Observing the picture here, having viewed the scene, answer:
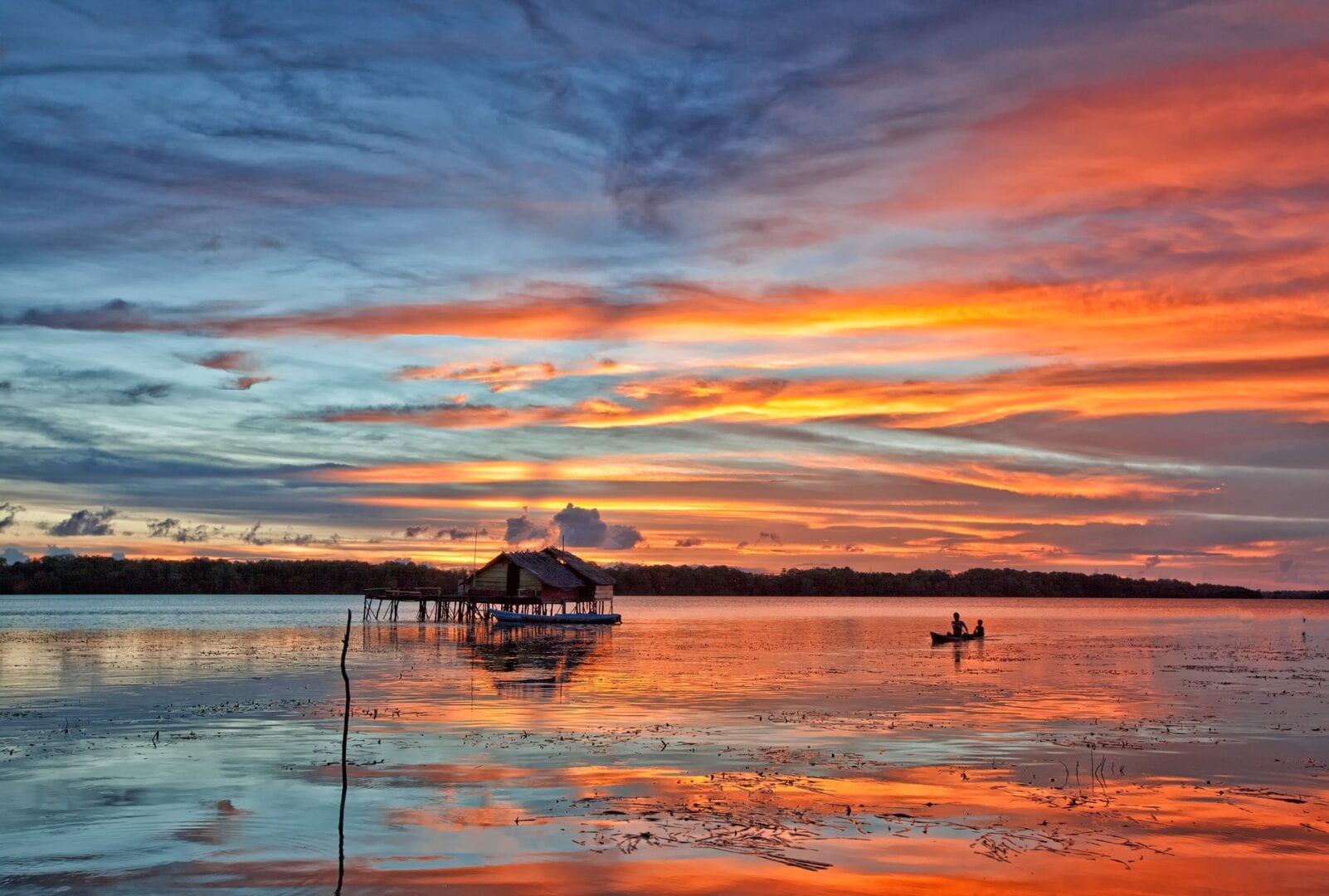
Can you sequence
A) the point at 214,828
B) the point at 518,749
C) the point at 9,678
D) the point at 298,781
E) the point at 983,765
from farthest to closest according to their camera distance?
the point at 9,678 → the point at 518,749 → the point at 983,765 → the point at 298,781 → the point at 214,828

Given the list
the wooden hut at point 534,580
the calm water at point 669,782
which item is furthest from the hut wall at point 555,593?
the calm water at point 669,782

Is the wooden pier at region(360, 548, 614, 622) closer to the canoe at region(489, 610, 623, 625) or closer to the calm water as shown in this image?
the canoe at region(489, 610, 623, 625)

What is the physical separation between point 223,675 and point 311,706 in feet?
51.6

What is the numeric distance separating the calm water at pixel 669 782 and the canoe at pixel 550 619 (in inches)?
1669

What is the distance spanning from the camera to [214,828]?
19812 mm

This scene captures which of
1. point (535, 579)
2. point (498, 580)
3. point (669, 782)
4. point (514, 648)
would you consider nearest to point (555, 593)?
point (535, 579)

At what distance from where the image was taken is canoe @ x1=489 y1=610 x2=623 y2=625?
312 ft

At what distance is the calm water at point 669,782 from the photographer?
17312 millimetres

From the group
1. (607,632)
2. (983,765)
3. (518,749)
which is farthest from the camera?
(607,632)

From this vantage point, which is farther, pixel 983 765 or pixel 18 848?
pixel 983 765

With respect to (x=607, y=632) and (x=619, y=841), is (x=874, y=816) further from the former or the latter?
(x=607, y=632)

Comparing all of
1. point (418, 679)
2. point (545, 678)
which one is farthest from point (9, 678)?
point (545, 678)

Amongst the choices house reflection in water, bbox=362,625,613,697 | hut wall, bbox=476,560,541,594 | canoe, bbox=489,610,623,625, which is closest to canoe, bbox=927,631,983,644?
house reflection in water, bbox=362,625,613,697

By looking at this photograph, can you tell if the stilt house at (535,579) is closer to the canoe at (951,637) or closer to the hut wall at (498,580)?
the hut wall at (498,580)
